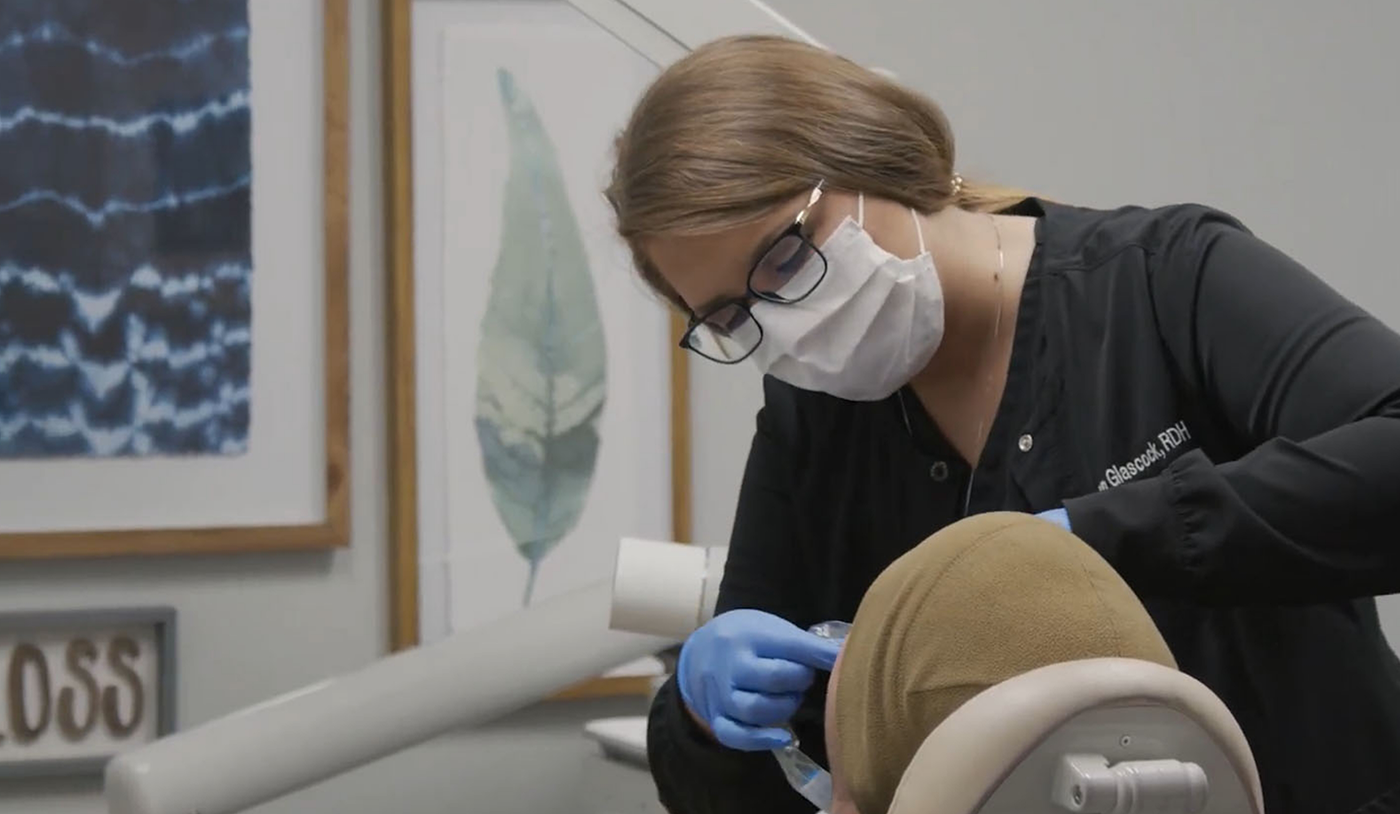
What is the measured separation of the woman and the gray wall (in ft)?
2.10

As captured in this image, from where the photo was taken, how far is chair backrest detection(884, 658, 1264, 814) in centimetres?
59

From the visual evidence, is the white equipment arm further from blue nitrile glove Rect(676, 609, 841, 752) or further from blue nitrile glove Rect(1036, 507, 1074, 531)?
blue nitrile glove Rect(1036, 507, 1074, 531)

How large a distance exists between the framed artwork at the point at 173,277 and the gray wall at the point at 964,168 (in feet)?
0.16

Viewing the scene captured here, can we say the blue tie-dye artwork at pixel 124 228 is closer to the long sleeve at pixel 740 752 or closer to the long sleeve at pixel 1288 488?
the long sleeve at pixel 740 752

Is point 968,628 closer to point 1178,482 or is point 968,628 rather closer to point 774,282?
point 1178,482

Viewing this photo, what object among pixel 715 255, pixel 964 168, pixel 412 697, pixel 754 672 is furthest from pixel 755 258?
pixel 964 168

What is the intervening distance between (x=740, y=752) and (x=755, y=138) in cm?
46

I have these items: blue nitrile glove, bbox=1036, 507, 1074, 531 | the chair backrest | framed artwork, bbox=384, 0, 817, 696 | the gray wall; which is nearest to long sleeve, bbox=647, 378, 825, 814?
blue nitrile glove, bbox=1036, 507, 1074, 531

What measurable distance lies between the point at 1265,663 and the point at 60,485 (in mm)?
1430

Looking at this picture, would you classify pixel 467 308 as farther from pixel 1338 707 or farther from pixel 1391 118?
pixel 1391 118

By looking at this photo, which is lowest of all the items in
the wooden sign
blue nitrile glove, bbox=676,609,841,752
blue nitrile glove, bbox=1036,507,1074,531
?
the wooden sign

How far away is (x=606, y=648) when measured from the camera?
140 centimetres

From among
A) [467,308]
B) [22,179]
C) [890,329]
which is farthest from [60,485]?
[890,329]

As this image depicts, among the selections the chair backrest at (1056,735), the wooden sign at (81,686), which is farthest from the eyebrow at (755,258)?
the wooden sign at (81,686)
